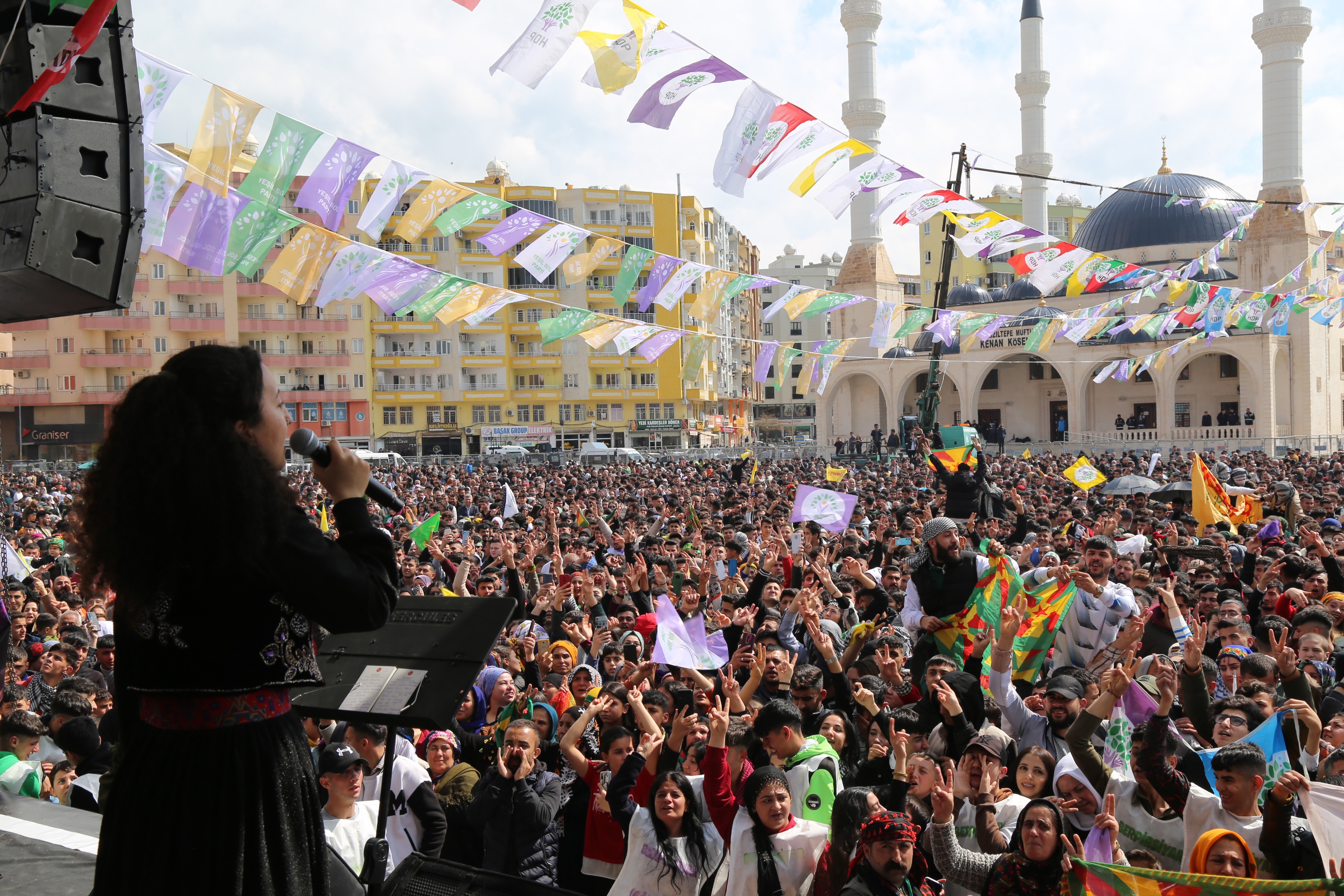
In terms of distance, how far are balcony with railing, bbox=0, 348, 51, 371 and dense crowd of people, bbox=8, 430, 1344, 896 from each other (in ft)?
161

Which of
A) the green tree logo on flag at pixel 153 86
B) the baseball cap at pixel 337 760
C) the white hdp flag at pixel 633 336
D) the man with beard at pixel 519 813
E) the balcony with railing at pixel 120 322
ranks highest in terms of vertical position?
the balcony with railing at pixel 120 322

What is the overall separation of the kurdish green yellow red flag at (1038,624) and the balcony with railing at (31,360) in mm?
56529

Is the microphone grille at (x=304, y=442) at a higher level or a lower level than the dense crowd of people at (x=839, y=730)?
higher

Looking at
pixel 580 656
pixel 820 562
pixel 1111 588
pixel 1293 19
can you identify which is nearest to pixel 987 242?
pixel 820 562

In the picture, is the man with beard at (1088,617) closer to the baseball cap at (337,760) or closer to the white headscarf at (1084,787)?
the white headscarf at (1084,787)

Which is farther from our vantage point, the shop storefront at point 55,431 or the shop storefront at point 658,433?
the shop storefront at point 658,433

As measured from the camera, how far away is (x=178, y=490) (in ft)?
7.32

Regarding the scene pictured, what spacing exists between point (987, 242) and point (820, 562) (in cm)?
684

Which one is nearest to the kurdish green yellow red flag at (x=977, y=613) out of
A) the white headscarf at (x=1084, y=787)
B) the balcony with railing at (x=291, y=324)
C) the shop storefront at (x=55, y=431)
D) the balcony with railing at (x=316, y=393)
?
the white headscarf at (x=1084, y=787)

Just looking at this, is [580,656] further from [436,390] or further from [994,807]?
[436,390]

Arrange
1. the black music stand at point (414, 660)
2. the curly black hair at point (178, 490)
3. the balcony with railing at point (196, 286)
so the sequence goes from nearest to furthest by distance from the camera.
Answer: the curly black hair at point (178, 490) < the black music stand at point (414, 660) < the balcony with railing at point (196, 286)

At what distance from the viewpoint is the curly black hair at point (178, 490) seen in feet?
7.28

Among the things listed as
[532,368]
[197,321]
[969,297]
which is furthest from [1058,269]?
[197,321]

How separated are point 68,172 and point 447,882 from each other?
2.55 m
